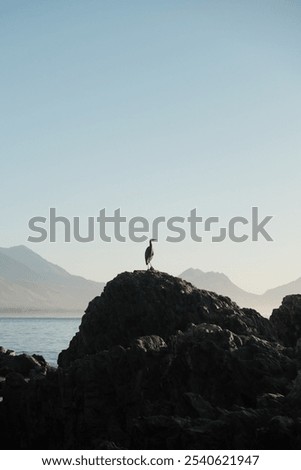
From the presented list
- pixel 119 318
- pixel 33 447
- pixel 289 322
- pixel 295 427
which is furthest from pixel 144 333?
pixel 295 427

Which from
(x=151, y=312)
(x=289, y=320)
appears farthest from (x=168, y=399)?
(x=289, y=320)

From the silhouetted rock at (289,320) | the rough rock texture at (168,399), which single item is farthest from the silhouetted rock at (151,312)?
the rough rock texture at (168,399)

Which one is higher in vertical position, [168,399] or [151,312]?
[151,312]

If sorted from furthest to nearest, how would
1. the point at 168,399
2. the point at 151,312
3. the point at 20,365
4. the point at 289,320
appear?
the point at 20,365, the point at 289,320, the point at 151,312, the point at 168,399

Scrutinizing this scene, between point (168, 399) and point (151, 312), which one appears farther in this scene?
point (151, 312)

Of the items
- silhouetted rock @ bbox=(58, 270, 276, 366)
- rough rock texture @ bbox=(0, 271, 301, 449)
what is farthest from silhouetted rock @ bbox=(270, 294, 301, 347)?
rough rock texture @ bbox=(0, 271, 301, 449)

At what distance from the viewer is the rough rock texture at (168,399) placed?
20.2m

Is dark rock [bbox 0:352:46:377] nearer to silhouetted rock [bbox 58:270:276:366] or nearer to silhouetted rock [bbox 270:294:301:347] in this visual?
silhouetted rock [bbox 58:270:276:366]

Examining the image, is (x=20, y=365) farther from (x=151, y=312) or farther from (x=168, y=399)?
(x=168, y=399)

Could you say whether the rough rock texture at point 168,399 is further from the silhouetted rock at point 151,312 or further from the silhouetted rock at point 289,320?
the silhouetted rock at point 289,320

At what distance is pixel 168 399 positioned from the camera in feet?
83.8

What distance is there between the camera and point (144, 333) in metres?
37.9

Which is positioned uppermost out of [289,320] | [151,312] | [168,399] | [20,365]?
[151,312]

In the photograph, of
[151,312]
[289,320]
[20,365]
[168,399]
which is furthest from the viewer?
[20,365]
